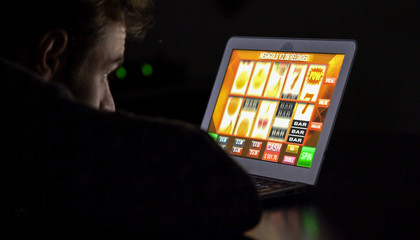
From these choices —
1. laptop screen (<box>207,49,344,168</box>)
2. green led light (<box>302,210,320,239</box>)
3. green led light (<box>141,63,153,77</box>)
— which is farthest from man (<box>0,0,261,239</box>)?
green led light (<box>141,63,153,77</box>)

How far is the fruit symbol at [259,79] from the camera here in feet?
4.31

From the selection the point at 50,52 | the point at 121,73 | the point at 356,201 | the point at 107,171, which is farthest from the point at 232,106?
the point at 121,73

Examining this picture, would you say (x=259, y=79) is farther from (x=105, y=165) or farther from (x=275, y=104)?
(x=105, y=165)

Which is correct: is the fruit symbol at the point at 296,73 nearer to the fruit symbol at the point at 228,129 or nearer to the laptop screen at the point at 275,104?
the laptop screen at the point at 275,104

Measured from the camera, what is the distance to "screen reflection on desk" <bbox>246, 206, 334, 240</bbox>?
2.70 ft

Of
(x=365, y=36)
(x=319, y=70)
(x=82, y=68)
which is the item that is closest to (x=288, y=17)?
(x=365, y=36)

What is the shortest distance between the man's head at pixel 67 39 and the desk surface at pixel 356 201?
12.8 inches

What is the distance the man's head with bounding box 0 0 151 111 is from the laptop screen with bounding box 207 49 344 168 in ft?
1.58

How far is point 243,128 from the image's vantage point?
1.29 meters

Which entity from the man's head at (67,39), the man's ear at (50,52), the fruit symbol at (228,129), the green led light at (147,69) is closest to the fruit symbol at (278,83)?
the fruit symbol at (228,129)

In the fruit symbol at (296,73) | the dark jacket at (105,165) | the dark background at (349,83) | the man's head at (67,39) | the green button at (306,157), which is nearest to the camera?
the dark jacket at (105,165)

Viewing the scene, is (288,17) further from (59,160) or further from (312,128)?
(59,160)

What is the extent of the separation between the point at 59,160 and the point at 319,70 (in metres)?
0.83

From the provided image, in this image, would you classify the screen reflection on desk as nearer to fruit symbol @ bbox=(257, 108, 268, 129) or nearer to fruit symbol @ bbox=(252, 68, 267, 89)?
fruit symbol @ bbox=(257, 108, 268, 129)
